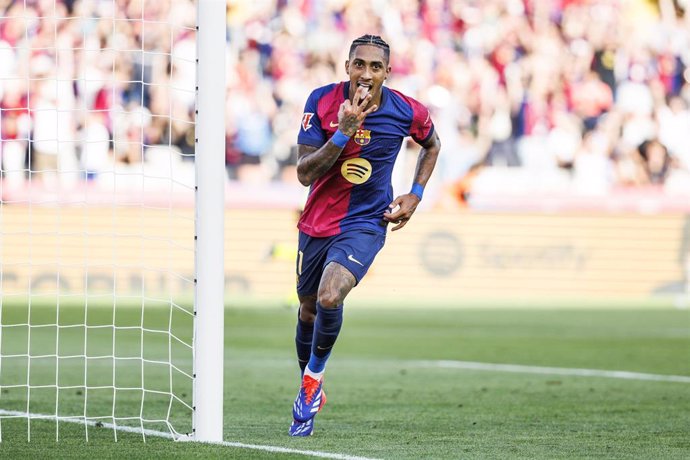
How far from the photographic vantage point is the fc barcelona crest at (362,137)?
21.8 feet

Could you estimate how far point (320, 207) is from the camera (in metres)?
6.82

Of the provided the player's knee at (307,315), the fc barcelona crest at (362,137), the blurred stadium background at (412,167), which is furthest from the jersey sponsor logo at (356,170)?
the blurred stadium background at (412,167)

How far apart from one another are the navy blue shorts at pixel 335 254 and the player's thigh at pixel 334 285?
1.5 inches

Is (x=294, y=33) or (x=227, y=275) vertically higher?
(x=294, y=33)

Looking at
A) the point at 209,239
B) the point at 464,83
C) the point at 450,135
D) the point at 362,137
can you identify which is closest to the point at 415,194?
the point at 362,137

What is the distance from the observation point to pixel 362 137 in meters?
6.65

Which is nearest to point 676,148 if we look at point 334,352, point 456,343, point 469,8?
point 469,8

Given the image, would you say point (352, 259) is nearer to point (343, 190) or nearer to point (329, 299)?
point (329, 299)

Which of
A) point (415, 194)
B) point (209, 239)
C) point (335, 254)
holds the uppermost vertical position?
point (415, 194)

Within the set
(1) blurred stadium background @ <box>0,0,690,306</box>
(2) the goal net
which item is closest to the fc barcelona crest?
(2) the goal net

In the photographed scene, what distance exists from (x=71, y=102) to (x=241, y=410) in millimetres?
13485

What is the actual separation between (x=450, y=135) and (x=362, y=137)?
1715 centimetres

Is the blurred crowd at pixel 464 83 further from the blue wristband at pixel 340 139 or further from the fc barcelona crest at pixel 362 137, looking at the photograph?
the blue wristband at pixel 340 139

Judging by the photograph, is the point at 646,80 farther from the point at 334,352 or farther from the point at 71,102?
the point at 334,352
